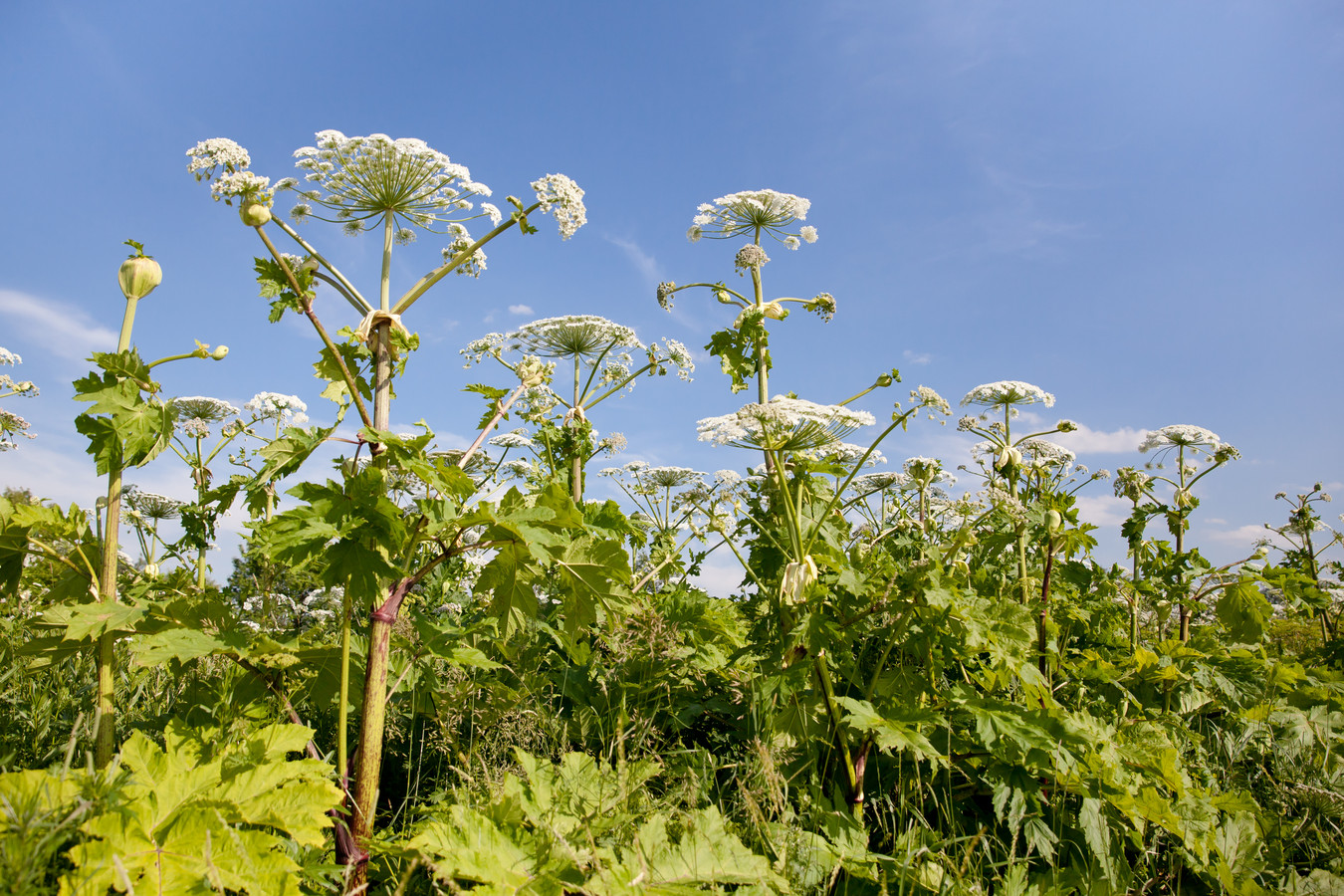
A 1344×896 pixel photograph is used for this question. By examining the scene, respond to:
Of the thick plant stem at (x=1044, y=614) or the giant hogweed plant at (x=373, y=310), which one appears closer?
the giant hogweed plant at (x=373, y=310)

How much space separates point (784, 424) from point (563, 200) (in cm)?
145

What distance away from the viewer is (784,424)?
349cm

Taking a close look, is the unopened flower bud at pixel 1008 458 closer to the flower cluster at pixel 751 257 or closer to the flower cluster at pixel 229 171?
the flower cluster at pixel 751 257

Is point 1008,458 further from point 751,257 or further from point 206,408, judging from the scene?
point 206,408

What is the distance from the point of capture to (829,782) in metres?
3.07

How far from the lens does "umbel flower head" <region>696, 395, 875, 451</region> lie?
133 inches

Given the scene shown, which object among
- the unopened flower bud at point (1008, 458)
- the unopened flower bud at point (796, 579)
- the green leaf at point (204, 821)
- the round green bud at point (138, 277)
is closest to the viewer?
the green leaf at point (204, 821)

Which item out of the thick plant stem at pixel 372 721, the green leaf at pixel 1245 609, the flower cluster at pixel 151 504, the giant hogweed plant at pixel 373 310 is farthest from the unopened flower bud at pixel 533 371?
the green leaf at pixel 1245 609

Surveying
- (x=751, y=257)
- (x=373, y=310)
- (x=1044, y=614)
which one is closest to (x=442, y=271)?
(x=373, y=310)

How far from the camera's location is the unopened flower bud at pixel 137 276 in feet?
9.03

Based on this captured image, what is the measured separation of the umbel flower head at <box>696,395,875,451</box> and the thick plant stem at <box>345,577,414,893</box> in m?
1.72

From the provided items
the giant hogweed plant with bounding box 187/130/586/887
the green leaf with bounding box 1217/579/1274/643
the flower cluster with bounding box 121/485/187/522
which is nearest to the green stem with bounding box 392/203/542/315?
the giant hogweed plant with bounding box 187/130/586/887

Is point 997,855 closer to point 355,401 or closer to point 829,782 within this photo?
point 829,782

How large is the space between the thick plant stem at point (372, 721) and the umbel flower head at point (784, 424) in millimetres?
1719
